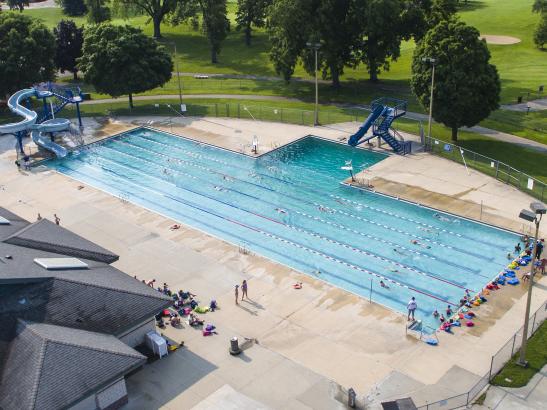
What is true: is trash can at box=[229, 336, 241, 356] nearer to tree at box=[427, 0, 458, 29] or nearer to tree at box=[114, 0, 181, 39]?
tree at box=[427, 0, 458, 29]

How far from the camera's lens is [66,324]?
31031 mm

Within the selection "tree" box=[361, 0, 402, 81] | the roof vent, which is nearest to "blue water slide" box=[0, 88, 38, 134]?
the roof vent

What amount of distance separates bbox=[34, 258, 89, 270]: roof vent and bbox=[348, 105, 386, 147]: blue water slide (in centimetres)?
3301

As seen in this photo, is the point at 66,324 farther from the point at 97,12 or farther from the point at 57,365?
the point at 97,12

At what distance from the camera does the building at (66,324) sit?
89.9 ft

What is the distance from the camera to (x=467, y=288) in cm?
3981

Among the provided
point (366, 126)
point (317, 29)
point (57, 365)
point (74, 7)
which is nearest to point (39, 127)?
point (317, 29)

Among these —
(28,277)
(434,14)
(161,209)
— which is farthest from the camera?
(434,14)

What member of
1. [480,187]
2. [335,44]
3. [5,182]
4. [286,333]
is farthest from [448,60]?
[5,182]

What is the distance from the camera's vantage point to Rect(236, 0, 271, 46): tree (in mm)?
103194

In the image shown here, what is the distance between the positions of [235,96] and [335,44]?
14607 millimetres

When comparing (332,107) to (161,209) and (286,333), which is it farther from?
(286,333)

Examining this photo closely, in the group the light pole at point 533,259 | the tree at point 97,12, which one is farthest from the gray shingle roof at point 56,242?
the tree at point 97,12

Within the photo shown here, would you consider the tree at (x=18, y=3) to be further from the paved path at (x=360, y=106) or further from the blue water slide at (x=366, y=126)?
the blue water slide at (x=366, y=126)
